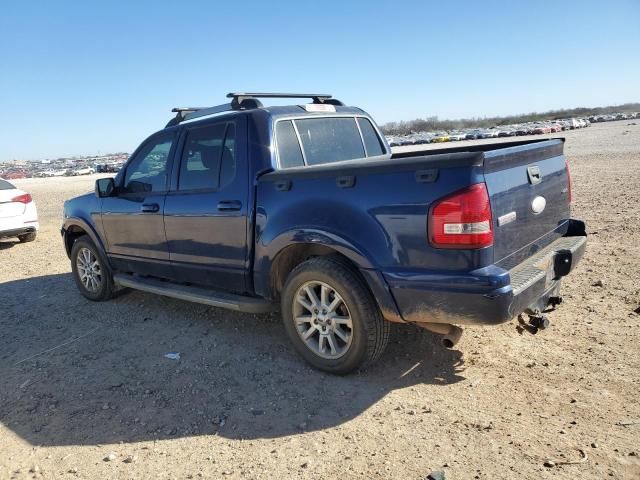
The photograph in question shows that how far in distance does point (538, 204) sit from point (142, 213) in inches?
145

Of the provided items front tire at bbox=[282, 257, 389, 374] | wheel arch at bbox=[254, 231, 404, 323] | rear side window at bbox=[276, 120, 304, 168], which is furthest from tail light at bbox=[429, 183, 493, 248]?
rear side window at bbox=[276, 120, 304, 168]

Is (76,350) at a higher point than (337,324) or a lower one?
lower

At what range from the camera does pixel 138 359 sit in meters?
4.40

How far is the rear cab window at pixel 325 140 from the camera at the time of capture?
4.26 m

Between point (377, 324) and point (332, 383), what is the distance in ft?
1.91

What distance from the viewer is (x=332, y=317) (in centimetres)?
373

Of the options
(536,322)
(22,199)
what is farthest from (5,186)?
(536,322)

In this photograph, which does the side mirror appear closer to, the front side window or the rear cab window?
the front side window

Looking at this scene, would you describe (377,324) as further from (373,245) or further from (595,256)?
(595,256)

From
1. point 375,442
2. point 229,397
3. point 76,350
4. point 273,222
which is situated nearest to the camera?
point 375,442

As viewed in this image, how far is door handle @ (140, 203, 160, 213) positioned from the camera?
497 centimetres

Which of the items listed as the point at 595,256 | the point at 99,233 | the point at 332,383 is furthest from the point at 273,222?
the point at 595,256

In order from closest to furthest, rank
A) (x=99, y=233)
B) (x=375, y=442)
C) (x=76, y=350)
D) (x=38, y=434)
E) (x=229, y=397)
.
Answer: (x=375, y=442)
(x=38, y=434)
(x=229, y=397)
(x=76, y=350)
(x=99, y=233)

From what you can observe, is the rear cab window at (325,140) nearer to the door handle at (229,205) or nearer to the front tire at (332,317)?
the door handle at (229,205)
